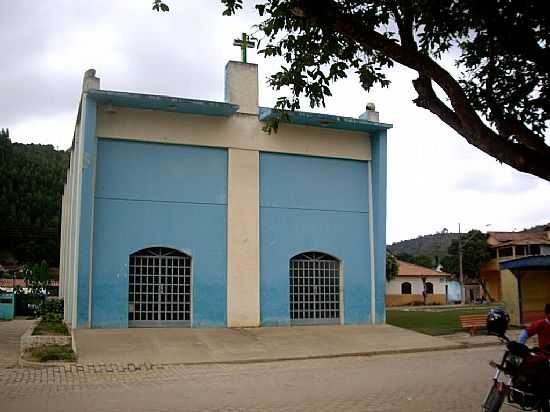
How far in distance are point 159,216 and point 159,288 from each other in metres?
2.06

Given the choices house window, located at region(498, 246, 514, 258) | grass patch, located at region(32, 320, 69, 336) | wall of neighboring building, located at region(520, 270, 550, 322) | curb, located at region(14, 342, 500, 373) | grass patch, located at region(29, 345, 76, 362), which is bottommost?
curb, located at region(14, 342, 500, 373)

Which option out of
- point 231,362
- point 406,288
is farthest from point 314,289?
point 406,288

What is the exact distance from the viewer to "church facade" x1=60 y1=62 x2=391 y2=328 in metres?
17.3

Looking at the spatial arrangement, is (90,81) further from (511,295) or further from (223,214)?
(511,295)

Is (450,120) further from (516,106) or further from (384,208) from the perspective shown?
(384,208)

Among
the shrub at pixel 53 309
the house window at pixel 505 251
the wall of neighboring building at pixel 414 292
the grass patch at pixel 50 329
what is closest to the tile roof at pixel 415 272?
the wall of neighboring building at pixel 414 292

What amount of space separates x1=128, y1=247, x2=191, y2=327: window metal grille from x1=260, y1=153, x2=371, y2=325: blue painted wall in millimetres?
2330

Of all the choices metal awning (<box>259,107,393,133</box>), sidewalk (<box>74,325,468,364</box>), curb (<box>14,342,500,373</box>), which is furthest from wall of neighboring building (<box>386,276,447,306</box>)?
curb (<box>14,342,500,373</box>)

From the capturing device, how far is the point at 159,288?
17.8m

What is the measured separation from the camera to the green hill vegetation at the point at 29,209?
186ft

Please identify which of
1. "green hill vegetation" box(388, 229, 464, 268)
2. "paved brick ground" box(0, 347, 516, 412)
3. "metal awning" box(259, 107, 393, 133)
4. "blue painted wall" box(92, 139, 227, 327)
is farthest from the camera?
"green hill vegetation" box(388, 229, 464, 268)

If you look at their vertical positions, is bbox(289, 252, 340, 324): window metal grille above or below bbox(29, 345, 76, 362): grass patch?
above

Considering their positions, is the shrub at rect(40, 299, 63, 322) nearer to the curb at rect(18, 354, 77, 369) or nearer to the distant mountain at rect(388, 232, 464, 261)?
the curb at rect(18, 354, 77, 369)

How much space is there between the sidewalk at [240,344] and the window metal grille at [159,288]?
0.69 meters
